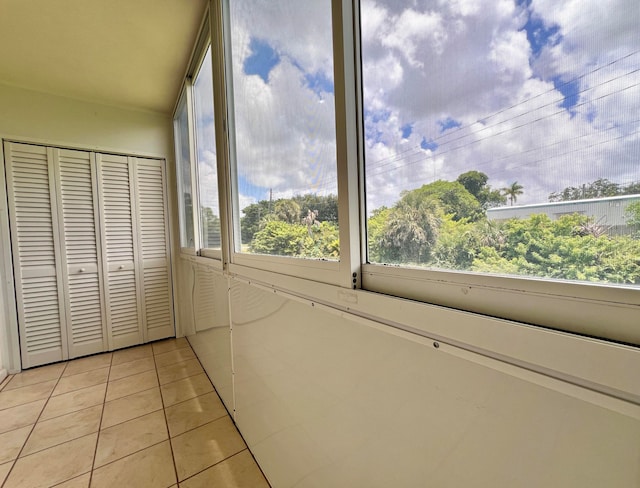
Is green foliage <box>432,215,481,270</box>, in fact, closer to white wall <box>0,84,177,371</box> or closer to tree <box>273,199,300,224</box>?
tree <box>273,199,300,224</box>

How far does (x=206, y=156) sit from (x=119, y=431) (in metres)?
1.89

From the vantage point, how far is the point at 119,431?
1.62 meters

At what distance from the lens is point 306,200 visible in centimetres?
99

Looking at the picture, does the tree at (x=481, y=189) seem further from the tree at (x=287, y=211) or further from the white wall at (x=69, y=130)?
the white wall at (x=69, y=130)

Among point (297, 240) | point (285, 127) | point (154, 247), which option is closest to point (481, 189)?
point (297, 240)

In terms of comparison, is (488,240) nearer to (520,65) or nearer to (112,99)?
(520,65)

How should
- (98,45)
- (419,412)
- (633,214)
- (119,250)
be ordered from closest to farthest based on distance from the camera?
(633,214)
(419,412)
(98,45)
(119,250)

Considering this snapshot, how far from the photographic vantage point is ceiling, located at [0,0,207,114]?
1.62 meters

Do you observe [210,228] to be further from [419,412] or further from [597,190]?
[597,190]

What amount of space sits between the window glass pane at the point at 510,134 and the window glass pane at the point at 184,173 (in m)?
2.37

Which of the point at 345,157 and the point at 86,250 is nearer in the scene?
the point at 345,157

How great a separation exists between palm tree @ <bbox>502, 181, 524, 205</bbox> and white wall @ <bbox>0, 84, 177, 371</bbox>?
10.6ft

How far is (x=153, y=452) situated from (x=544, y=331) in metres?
1.90

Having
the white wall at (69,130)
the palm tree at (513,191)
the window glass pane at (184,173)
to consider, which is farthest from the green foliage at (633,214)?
the white wall at (69,130)
